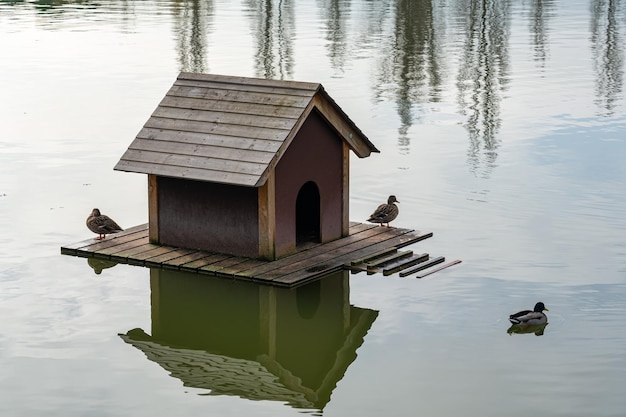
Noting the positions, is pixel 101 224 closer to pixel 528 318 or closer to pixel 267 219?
pixel 267 219

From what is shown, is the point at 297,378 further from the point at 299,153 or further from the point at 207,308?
the point at 299,153

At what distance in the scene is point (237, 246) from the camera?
805 inches

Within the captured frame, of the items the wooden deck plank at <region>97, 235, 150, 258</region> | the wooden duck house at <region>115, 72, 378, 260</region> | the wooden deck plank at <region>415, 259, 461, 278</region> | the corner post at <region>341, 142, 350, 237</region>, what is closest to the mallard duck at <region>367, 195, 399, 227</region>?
the corner post at <region>341, 142, 350, 237</region>

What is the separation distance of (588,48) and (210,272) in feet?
83.8

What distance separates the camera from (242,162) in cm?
1970

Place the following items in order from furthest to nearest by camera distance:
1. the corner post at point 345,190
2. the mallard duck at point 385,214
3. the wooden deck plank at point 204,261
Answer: the mallard duck at point 385,214, the corner post at point 345,190, the wooden deck plank at point 204,261

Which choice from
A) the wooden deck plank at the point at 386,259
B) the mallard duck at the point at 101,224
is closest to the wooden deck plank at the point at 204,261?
the mallard duck at the point at 101,224

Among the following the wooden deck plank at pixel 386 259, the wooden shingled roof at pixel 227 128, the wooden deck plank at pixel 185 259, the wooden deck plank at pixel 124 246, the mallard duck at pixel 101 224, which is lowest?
the wooden deck plank at pixel 386 259

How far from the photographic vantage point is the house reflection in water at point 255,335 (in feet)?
53.8

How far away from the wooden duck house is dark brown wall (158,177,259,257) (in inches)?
0.6

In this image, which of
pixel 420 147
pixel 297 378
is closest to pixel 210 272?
pixel 297 378

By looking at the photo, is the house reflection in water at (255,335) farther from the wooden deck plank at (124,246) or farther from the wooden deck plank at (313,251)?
the wooden deck plank at (124,246)

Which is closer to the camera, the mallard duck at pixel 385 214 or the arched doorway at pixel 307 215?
the arched doorway at pixel 307 215

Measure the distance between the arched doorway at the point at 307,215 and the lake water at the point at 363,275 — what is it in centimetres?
126
